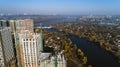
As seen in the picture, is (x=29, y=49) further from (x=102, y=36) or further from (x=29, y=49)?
(x=102, y=36)

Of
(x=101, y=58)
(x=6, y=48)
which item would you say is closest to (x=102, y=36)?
(x=101, y=58)

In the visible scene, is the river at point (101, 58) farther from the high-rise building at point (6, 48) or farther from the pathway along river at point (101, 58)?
the high-rise building at point (6, 48)

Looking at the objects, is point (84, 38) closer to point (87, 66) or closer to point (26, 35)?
point (87, 66)

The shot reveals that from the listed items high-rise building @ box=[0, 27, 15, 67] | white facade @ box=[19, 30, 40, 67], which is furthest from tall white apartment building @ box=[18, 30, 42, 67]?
high-rise building @ box=[0, 27, 15, 67]

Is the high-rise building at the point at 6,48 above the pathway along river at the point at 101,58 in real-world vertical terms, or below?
above

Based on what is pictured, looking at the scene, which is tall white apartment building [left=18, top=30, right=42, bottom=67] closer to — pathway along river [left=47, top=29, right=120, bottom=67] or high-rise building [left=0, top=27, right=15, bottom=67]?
high-rise building [left=0, top=27, right=15, bottom=67]

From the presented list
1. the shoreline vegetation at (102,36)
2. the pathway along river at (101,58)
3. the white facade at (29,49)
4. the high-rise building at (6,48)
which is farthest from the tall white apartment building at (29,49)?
the shoreline vegetation at (102,36)
